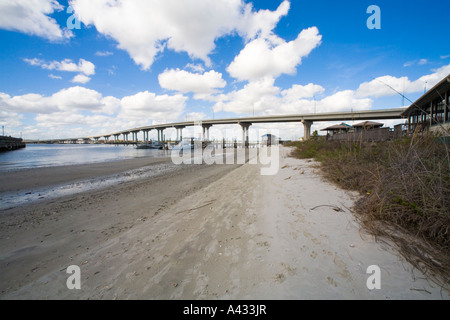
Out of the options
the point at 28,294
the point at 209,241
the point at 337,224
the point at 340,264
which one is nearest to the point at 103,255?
the point at 28,294


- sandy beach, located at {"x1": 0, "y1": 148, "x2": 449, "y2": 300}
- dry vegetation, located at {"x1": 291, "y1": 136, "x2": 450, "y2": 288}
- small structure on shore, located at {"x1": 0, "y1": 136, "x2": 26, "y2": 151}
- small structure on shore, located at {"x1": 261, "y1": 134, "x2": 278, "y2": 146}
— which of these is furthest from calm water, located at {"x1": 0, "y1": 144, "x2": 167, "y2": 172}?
small structure on shore, located at {"x1": 261, "y1": 134, "x2": 278, "y2": 146}

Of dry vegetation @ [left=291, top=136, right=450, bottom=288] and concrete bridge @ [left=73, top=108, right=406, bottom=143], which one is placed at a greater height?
concrete bridge @ [left=73, top=108, right=406, bottom=143]

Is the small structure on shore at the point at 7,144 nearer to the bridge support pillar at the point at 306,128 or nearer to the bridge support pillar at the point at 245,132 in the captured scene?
the bridge support pillar at the point at 245,132

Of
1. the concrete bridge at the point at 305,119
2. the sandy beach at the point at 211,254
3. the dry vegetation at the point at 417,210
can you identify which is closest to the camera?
the sandy beach at the point at 211,254

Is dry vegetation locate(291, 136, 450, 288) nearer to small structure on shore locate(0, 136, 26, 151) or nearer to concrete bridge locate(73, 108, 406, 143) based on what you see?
concrete bridge locate(73, 108, 406, 143)

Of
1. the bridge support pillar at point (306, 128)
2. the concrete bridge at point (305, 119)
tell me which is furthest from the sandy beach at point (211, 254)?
the bridge support pillar at point (306, 128)

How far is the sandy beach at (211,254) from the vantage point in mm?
1977

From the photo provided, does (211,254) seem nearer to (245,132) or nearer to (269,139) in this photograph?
(245,132)

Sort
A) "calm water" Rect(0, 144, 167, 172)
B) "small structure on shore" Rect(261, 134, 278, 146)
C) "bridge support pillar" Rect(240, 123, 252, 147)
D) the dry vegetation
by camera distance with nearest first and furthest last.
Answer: the dry vegetation
"calm water" Rect(0, 144, 167, 172)
"bridge support pillar" Rect(240, 123, 252, 147)
"small structure on shore" Rect(261, 134, 278, 146)

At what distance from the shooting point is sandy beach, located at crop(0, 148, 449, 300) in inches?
77.8

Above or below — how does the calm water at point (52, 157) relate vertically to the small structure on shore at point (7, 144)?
below

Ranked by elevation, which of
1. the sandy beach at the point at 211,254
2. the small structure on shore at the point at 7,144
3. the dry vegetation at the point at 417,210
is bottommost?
the sandy beach at the point at 211,254

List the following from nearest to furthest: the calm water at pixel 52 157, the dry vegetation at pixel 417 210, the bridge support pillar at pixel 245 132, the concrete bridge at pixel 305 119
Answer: the dry vegetation at pixel 417 210
the calm water at pixel 52 157
the concrete bridge at pixel 305 119
the bridge support pillar at pixel 245 132
